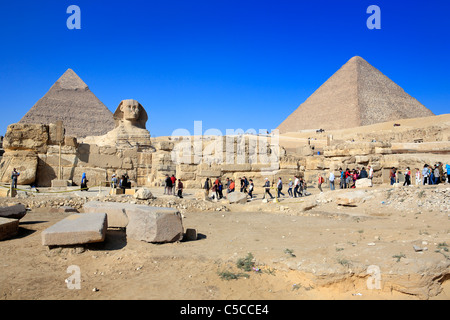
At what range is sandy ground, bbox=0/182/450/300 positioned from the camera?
3377mm

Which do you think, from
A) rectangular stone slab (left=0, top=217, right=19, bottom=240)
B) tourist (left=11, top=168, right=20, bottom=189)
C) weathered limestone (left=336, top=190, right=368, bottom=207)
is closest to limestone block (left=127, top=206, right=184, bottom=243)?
rectangular stone slab (left=0, top=217, right=19, bottom=240)

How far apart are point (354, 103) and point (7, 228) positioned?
96253 millimetres

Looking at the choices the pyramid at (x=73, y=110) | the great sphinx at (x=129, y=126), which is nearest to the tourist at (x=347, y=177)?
the great sphinx at (x=129, y=126)

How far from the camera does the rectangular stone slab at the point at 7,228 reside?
4.84 meters

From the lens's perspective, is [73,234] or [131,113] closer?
[73,234]

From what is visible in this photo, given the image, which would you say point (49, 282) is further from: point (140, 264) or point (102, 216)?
point (102, 216)

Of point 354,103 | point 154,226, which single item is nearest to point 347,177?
point 154,226

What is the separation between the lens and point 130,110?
869 inches

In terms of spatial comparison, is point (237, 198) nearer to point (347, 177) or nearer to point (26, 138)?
point (347, 177)

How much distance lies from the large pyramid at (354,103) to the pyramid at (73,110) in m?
56.2

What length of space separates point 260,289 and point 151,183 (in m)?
11.0

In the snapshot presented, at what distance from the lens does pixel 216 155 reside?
11695 mm

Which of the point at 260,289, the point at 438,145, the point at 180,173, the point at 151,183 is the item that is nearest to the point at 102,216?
the point at 260,289

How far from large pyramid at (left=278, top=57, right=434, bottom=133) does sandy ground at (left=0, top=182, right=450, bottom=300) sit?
3268 inches
